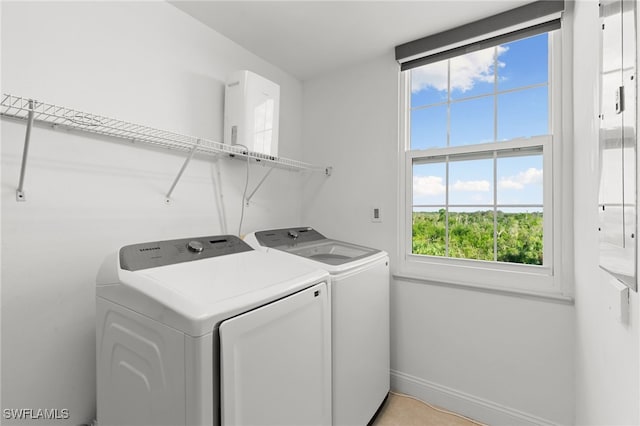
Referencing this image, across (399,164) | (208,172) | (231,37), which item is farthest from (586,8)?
(208,172)

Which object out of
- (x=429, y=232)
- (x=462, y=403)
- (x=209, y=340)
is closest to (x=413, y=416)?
(x=462, y=403)

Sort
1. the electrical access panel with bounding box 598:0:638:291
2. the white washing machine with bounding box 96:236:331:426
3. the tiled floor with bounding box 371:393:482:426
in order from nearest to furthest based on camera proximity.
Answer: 1. the electrical access panel with bounding box 598:0:638:291
2. the white washing machine with bounding box 96:236:331:426
3. the tiled floor with bounding box 371:393:482:426

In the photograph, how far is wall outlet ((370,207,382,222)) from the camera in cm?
229

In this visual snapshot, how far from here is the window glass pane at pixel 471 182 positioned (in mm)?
1938

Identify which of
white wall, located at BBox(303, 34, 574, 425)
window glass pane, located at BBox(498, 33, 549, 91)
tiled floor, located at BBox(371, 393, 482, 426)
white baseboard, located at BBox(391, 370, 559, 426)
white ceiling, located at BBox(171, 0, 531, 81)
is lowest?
tiled floor, located at BBox(371, 393, 482, 426)

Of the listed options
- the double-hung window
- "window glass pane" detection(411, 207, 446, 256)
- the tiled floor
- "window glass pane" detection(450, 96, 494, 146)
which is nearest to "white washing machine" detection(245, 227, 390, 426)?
the tiled floor

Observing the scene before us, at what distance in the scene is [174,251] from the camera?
1.35 m

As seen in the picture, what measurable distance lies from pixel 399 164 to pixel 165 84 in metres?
1.65

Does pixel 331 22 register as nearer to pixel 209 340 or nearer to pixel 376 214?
pixel 376 214

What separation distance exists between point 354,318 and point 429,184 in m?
1.17

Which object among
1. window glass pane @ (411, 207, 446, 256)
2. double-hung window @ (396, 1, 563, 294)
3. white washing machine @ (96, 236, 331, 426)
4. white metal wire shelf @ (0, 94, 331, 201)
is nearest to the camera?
white washing machine @ (96, 236, 331, 426)

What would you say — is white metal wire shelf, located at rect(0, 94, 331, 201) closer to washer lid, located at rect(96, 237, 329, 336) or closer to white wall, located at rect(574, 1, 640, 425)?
washer lid, located at rect(96, 237, 329, 336)

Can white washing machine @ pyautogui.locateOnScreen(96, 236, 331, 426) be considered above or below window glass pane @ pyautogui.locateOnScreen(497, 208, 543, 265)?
below

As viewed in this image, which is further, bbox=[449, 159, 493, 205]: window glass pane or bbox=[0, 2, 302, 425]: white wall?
bbox=[449, 159, 493, 205]: window glass pane
